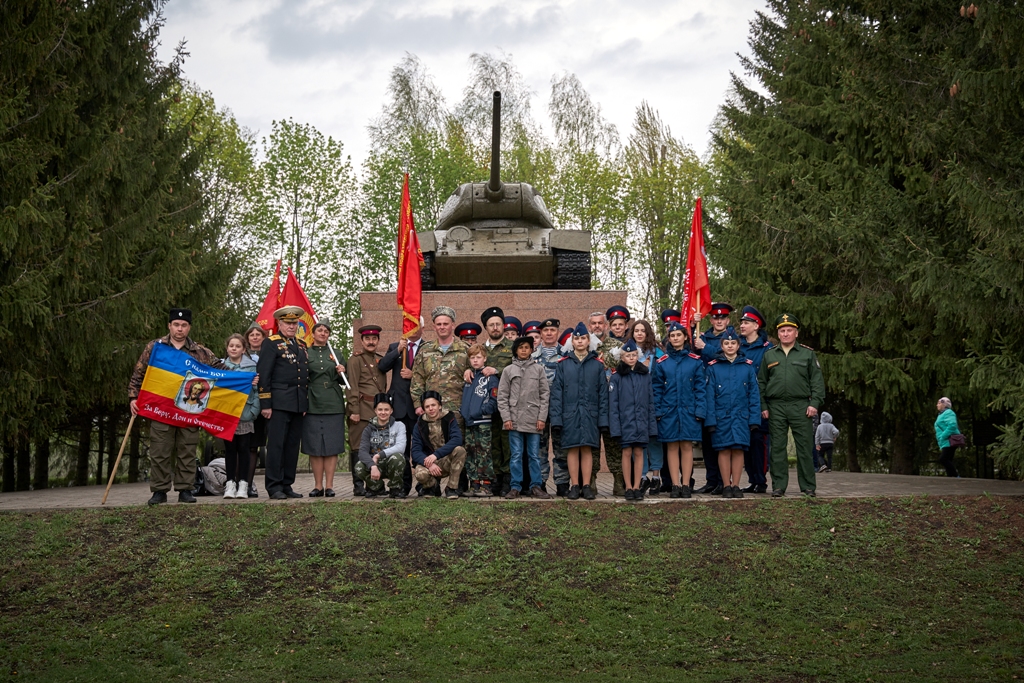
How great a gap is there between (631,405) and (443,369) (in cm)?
181

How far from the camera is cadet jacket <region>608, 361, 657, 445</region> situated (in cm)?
927

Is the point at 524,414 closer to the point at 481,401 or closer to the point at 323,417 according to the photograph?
the point at 481,401

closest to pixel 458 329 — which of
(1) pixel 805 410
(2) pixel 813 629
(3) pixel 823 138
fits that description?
(1) pixel 805 410

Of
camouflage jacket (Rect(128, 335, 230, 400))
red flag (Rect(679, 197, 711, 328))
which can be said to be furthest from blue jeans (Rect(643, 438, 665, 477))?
camouflage jacket (Rect(128, 335, 230, 400))

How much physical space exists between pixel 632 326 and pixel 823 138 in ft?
33.2

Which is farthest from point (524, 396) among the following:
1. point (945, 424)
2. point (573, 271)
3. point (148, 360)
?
point (945, 424)

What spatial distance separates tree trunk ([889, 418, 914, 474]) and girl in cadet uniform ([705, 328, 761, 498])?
9.79 m

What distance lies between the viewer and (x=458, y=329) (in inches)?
400

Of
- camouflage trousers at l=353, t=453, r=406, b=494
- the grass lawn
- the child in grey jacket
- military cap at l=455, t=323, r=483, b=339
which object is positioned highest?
military cap at l=455, t=323, r=483, b=339

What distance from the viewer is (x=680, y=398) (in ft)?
31.4

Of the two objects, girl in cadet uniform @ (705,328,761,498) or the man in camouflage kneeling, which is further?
girl in cadet uniform @ (705,328,761,498)

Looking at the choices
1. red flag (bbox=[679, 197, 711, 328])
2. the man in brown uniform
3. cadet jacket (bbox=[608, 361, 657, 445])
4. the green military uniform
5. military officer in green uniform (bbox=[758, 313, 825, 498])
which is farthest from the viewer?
red flag (bbox=[679, 197, 711, 328])

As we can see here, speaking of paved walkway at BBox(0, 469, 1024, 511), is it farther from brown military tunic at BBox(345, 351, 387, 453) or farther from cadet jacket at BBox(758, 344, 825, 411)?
cadet jacket at BBox(758, 344, 825, 411)

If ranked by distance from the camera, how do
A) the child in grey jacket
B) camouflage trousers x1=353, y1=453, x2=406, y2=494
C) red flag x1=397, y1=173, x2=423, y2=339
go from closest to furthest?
camouflage trousers x1=353, y1=453, x2=406, y2=494, red flag x1=397, y1=173, x2=423, y2=339, the child in grey jacket
